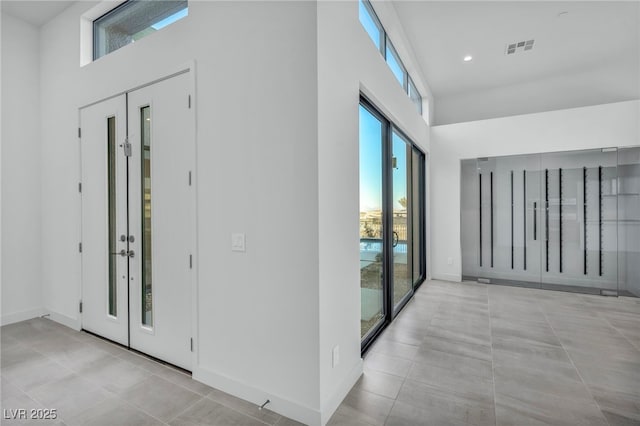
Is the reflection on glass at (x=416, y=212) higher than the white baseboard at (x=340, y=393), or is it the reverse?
the reflection on glass at (x=416, y=212)

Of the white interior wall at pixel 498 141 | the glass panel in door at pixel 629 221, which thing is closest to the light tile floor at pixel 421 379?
the glass panel in door at pixel 629 221

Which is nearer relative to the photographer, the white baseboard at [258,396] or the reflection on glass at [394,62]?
the white baseboard at [258,396]

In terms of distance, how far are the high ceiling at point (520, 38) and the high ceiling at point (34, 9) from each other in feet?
13.1

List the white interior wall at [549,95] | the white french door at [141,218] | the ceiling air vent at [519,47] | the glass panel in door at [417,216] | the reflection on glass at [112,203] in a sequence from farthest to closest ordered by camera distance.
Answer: the white interior wall at [549,95] < the glass panel in door at [417,216] < the ceiling air vent at [519,47] < the reflection on glass at [112,203] < the white french door at [141,218]

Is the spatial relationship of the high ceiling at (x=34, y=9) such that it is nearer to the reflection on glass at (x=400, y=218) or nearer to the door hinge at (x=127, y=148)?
the door hinge at (x=127, y=148)

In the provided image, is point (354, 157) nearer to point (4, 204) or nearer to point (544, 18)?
point (544, 18)

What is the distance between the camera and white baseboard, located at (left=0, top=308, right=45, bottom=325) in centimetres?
354

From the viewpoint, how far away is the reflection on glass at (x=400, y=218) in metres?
3.88

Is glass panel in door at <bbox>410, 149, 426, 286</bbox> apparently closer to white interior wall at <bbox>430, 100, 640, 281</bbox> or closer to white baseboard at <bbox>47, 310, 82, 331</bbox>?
white interior wall at <bbox>430, 100, 640, 281</bbox>

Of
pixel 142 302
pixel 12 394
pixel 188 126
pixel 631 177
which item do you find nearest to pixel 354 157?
pixel 188 126

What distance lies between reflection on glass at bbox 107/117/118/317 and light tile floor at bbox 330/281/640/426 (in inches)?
99.7

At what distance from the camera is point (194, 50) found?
7.93 ft

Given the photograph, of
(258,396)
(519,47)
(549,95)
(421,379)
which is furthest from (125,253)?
(549,95)

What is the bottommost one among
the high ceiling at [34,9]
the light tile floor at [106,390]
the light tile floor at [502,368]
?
the light tile floor at [502,368]
